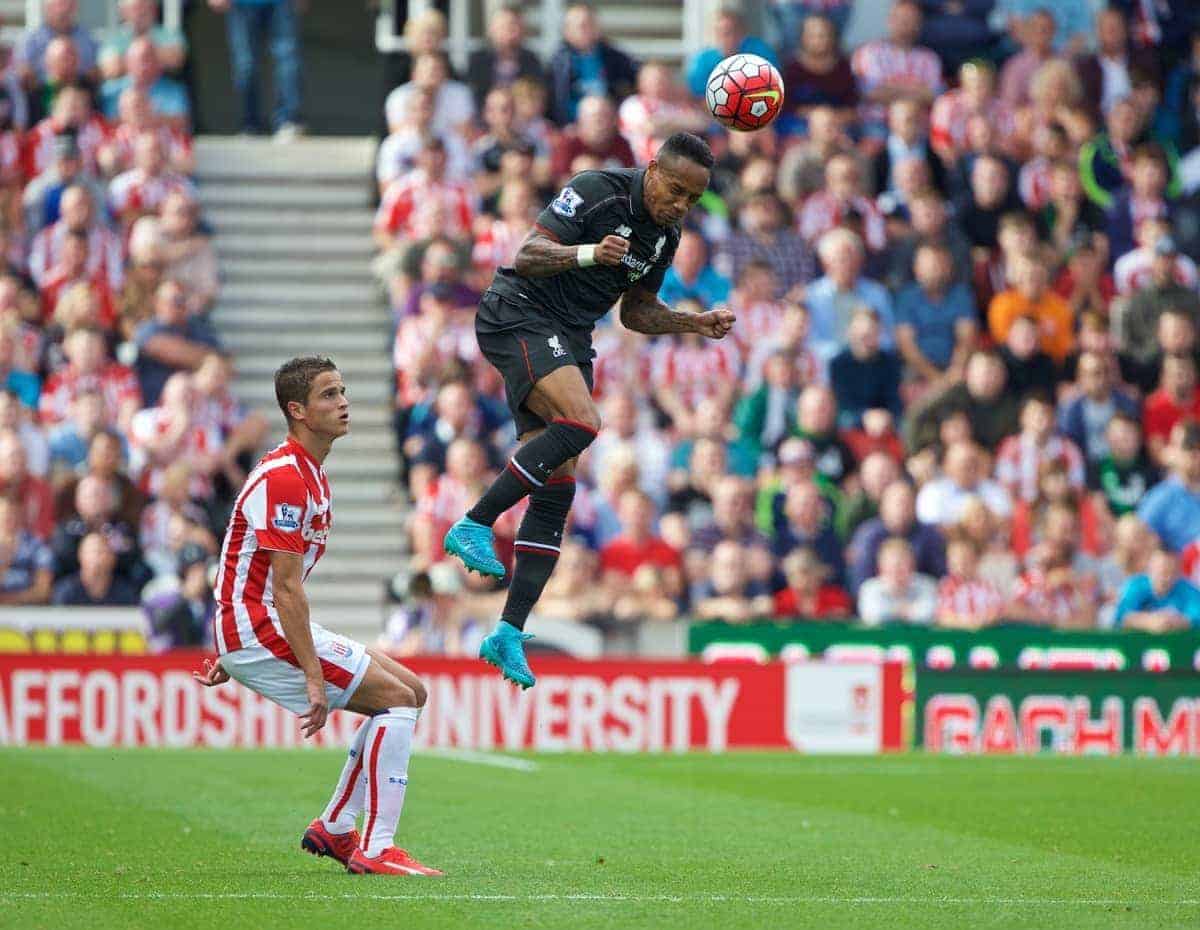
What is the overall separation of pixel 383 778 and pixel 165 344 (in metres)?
10.6

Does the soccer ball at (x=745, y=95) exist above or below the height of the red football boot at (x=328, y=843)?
above

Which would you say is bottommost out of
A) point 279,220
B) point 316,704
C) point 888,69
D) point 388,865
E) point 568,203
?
point 388,865

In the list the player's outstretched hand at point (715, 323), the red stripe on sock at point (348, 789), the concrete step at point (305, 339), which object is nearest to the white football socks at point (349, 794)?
the red stripe on sock at point (348, 789)

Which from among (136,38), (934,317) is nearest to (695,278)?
(934,317)

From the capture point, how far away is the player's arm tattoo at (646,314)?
10.9m

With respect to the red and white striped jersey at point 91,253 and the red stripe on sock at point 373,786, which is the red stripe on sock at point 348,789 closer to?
the red stripe on sock at point 373,786

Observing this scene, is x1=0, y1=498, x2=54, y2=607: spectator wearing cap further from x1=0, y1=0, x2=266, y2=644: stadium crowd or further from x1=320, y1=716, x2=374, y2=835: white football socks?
x1=320, y1=716, x2=374, y2=835: white football socks

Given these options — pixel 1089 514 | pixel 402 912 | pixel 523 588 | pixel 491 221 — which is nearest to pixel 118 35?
pixel 491 221

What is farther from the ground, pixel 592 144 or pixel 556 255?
pixel 592 144

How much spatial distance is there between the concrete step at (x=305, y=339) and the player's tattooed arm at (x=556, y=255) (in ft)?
35.7

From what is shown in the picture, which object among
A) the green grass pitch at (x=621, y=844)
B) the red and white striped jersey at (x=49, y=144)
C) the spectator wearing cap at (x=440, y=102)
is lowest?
the green grass pitch at (x=621, y=844)

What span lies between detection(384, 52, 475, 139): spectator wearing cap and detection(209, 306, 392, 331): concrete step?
175 cm

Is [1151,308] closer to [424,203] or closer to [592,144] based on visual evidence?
[592,144]

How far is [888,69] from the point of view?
2248 centimetres
